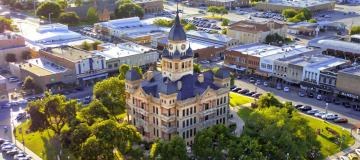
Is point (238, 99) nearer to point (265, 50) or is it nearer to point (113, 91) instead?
point (265, 50)

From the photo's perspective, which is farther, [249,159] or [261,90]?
[261,90]

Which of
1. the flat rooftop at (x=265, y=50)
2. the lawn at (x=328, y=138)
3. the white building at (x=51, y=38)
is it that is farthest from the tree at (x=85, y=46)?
the lawn at (x=328, y=138)

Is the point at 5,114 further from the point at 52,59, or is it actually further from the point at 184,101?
the point at 184,101

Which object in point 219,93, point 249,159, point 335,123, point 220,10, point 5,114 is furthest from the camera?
point 220,10

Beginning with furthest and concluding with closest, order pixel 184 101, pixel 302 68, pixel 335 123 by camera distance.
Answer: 1. pixel 302 68
2. pixel 335 123
3. pixel 184 101

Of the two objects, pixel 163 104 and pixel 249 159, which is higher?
pixel 163 104

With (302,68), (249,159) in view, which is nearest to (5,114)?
(249,159)

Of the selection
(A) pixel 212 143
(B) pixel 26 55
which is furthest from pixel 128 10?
(A) pixel 212 143
